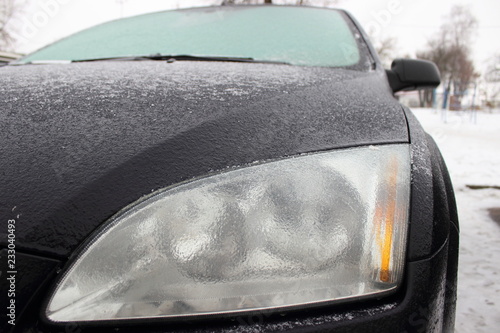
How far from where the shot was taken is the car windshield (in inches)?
64.6

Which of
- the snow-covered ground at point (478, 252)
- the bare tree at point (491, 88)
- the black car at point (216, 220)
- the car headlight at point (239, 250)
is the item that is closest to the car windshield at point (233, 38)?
the black car at point (216, 220)

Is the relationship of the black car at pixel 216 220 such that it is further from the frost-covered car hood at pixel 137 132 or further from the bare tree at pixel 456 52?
the bare tree at pixel 456 52

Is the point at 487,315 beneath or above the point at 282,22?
beneath

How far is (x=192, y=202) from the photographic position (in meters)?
0.67

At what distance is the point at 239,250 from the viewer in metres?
0.66

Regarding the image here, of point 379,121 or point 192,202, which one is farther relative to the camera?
point 379,121

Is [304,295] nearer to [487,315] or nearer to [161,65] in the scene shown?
[161,65]

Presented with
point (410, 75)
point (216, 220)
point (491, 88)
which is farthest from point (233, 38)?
point (491, 88)

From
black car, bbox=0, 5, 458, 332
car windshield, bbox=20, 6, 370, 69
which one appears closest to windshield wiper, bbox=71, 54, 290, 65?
car windshield, bbox=20, 6, 370, 69

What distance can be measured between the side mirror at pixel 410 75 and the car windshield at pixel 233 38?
19 cm

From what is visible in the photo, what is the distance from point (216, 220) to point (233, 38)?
131 centimetres

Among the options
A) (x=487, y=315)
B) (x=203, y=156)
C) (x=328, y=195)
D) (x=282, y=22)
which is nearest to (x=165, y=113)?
(x=203, y=156)

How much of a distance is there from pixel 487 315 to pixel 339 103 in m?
1.34

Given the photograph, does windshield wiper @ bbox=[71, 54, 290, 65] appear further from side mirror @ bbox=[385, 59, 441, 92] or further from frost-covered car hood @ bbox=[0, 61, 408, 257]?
side mirror @ bbox=[385, 59, 441, 92]
